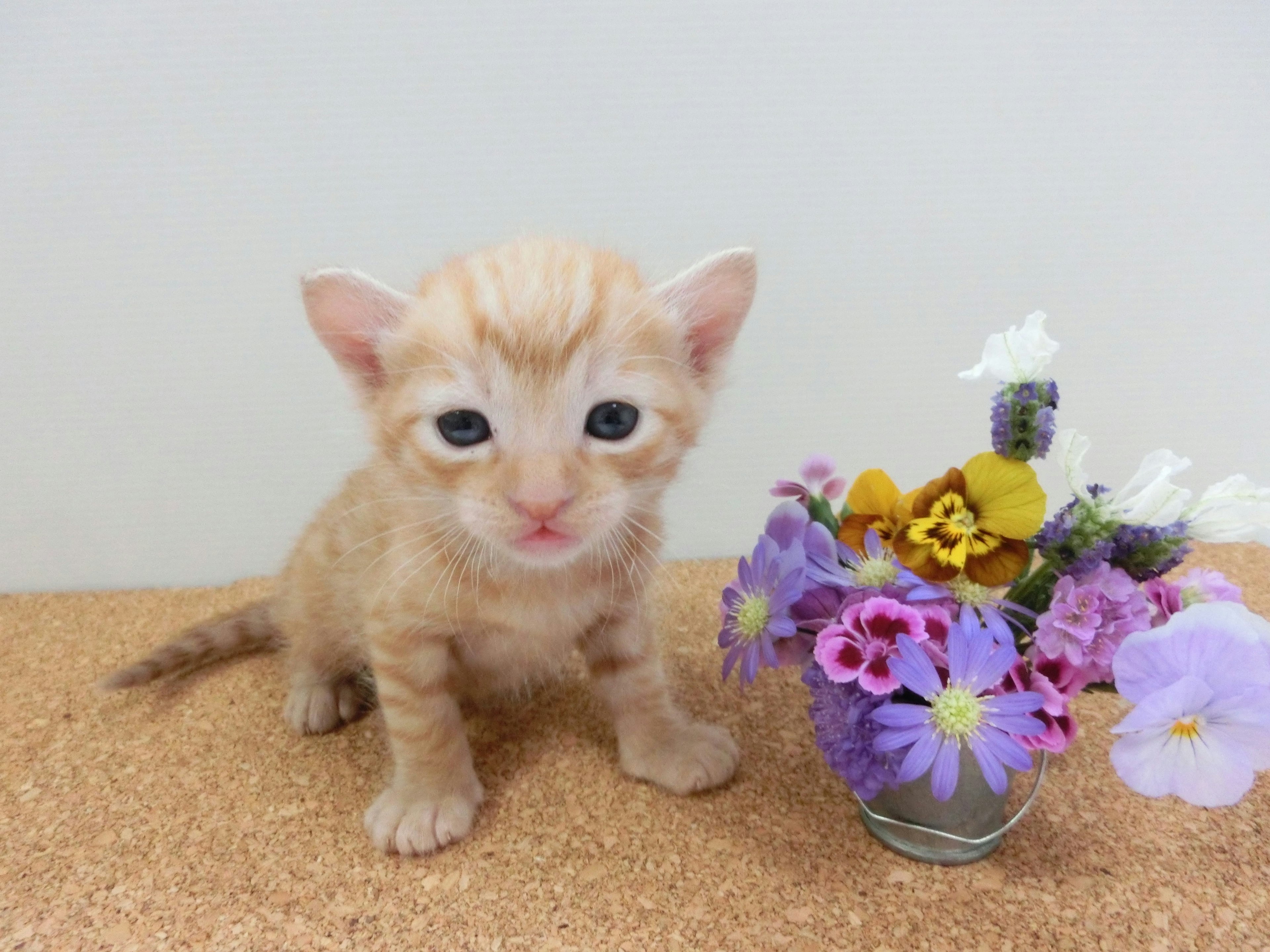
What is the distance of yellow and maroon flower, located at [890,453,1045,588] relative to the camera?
0.76 meters

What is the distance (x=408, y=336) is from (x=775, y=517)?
1.56 ft

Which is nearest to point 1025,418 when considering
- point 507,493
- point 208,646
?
point 507,493

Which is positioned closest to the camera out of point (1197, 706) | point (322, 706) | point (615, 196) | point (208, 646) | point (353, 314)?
point (1197, 706)

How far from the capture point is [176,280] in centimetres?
147

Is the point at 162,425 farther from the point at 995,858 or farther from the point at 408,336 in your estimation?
the point at 995,858

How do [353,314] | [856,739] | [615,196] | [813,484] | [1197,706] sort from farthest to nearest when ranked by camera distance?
[615,196] → [813,484] → [353,314] → [856,739] → [1197,706]

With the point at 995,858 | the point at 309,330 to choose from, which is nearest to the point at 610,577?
the point at 995,858

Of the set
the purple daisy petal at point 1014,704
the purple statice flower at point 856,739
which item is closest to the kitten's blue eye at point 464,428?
the purple statice flower at point 856,739

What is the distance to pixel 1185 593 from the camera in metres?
0.77

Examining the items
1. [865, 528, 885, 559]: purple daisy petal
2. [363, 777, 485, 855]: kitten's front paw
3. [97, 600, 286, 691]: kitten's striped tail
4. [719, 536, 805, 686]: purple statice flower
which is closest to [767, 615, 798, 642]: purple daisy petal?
[719, 536, 805, 686]: purple statice flower

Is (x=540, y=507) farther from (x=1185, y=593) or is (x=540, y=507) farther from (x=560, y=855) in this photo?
(x=1185, y=593)

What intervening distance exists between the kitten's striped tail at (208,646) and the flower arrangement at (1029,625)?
97 centimetres

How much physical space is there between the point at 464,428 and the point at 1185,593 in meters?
0.76

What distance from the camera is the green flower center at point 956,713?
71 centimetres
